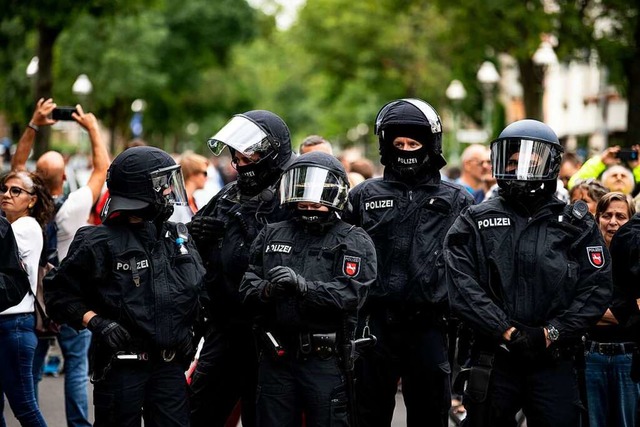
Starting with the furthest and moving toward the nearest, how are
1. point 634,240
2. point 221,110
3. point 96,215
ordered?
point 221,110 < point 96,215 < point 634,240

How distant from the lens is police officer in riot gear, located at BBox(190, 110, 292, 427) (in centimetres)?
674

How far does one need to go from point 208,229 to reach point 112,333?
1174 mm

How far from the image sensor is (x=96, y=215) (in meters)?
10.7

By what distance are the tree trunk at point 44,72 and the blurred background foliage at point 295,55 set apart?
2 cm

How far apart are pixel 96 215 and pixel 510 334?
5.77 metres

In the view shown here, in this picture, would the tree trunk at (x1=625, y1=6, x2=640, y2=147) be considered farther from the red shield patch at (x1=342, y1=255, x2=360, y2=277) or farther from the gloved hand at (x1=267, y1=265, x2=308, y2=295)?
the gloved hand at (x1=267, y1=265, x2=308, y2=295)

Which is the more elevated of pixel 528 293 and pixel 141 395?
pixel 528 293

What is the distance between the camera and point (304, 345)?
Answer: 600 cm

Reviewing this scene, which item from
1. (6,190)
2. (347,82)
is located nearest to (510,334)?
(6,190)

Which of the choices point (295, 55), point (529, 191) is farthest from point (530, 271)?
point (295, 55)

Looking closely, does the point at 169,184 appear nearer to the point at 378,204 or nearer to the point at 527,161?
the point at 378,204

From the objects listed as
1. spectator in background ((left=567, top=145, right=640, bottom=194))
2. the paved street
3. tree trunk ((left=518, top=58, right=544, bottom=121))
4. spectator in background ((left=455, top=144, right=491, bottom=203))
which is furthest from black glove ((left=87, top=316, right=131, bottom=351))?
tree trunk ((left=518, top=58, right=544, bottom=121))

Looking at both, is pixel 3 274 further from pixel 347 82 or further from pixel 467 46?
pixel 347 82

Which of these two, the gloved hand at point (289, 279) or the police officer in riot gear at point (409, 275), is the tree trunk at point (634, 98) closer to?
the police officer in riot gear at point (409, 275)
